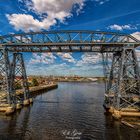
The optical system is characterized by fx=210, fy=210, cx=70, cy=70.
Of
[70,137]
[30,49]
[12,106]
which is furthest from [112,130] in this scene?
[30,49]

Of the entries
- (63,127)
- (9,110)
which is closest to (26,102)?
(9,110)

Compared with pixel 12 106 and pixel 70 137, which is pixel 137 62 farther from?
pixel 12 106

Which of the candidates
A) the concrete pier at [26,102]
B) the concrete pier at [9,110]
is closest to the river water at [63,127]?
the concrete pier at [9,110]

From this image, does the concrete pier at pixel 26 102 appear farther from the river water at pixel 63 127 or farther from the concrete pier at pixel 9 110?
the concrete pier at pixel 9 110

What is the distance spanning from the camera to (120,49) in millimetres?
36156

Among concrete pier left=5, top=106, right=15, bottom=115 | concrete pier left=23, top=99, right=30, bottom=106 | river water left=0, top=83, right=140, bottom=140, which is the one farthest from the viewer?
concrete pier left=23, top=99, right=30, bottom=106

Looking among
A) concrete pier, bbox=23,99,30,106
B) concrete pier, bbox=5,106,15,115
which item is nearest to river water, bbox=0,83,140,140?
concrete pier, bbox=5,106,15,115

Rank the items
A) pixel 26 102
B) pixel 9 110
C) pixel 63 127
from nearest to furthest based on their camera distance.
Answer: pixel 63 127, pixel 9 110, pixel 26 102

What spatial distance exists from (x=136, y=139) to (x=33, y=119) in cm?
1667

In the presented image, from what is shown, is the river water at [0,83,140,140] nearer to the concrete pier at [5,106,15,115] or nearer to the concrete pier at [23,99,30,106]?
the concrete pier at [5,106,15,115]

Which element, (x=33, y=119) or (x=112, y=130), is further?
(x=33, y=119)

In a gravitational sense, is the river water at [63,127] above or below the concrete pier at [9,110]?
below

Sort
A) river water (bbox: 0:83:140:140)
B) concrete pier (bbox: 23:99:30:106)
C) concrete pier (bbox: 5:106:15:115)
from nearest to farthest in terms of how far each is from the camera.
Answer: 1. river water (bbox: 0:83:140:140)
2. concrete pier (bbox: 5:106:15:115)
3. concrete pier (bbox: 23:99:30:106)

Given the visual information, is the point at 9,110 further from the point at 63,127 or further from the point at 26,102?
the point at 63,127
